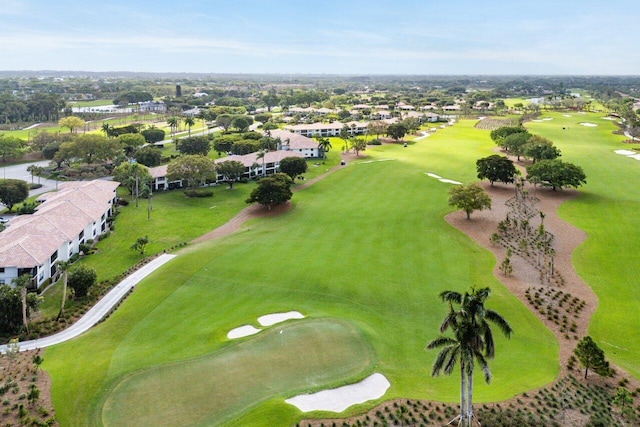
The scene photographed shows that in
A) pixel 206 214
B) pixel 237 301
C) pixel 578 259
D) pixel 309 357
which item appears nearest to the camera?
pixel 309 357

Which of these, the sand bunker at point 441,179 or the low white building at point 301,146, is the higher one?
the low white building at point 301,146

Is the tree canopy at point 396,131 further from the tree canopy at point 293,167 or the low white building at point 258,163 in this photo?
the tree canopy at point 293,167

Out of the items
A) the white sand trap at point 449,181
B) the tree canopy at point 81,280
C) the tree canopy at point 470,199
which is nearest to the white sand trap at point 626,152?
the white sand trap at point 449,181

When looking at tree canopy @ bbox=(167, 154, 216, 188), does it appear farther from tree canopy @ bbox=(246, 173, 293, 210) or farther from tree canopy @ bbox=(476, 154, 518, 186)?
tree canopy @ bbox=(476, 154, 518, 186)

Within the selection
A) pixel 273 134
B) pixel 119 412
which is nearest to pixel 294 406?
pixel 119 412

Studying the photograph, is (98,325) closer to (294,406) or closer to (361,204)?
(294,406)

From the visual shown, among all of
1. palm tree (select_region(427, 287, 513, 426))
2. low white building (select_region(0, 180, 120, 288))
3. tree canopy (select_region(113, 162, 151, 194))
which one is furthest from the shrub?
palm tree (select_region(427, 287, 513, 426))
